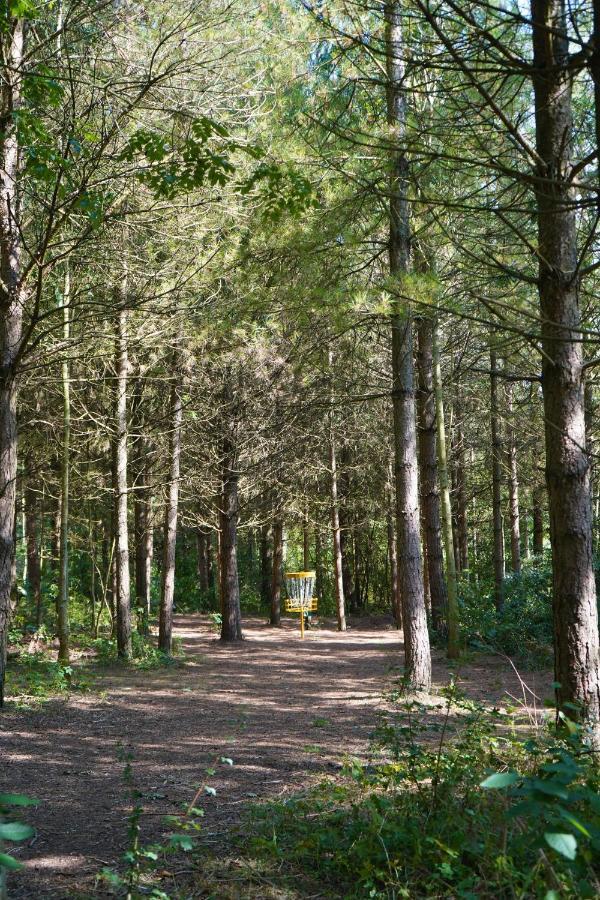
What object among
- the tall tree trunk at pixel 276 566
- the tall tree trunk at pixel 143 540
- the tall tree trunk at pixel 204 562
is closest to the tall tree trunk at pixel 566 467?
the tall tree trunk at pixel 143 540

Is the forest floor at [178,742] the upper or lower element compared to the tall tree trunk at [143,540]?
lower

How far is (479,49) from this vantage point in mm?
3531

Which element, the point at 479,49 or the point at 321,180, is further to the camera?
the point at 321,180

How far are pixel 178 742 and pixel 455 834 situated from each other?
177 inches

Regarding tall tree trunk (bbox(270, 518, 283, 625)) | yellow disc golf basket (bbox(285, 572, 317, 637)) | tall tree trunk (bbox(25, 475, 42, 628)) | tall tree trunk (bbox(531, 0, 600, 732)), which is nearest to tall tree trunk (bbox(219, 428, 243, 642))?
yellow disc golf basket (bbox(285, 572, 317, 637))

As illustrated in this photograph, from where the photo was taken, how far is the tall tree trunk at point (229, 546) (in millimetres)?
16913

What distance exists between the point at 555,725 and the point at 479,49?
341cm

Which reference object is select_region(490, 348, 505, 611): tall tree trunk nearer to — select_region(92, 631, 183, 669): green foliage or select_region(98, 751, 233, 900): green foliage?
select_region(92, 631, 183, 669): green foliage

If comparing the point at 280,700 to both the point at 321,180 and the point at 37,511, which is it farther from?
the point at 37,511

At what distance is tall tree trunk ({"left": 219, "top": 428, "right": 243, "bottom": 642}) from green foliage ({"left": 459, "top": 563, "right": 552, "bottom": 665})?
5269mm

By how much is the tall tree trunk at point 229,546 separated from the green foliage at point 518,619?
5.27m

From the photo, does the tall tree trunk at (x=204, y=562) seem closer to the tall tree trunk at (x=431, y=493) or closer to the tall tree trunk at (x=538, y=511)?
the tall tree trunk at (x=538, y=511)

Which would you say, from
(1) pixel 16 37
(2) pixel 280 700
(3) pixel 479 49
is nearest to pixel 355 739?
(2) pixel 280 700

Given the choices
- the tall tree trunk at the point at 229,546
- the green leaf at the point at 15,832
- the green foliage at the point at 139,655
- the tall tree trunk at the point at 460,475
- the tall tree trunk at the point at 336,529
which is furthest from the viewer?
the tall tree trunk at the point at 336,529
